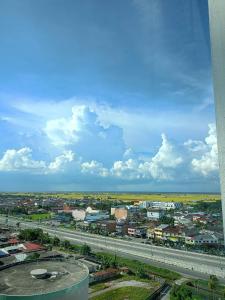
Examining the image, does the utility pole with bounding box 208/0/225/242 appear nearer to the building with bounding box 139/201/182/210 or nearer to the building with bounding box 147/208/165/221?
the building with bounding box 147/208/165/221

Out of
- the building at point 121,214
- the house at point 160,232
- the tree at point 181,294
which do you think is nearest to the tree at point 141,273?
the tree at point 181,294

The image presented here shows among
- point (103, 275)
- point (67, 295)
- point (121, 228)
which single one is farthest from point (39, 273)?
point (121, 228)

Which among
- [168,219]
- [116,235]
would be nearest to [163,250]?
[116,235]

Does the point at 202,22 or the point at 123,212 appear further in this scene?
the point at 123,212

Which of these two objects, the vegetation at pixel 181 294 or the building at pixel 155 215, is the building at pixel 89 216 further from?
the vegetation at pixel 181 294

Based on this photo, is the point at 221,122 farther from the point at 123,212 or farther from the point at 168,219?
the point at 123,212

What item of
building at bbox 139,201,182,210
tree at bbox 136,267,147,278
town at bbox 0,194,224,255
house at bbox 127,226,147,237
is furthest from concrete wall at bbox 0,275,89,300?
building at bbox 139,201,182,210
